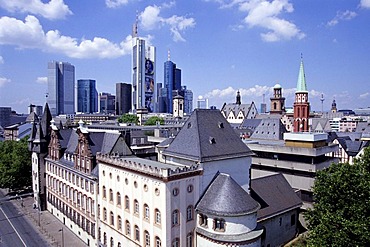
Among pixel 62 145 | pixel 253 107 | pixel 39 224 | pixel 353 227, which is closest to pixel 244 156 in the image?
pixel 353 227

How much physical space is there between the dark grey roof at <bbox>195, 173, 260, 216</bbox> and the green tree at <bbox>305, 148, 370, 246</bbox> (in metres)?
7.30

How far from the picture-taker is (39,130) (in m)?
71.6

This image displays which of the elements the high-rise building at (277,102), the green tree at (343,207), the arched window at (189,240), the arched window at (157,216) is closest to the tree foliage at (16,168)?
the arched window at (157,216)

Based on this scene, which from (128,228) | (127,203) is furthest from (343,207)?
(128,228)

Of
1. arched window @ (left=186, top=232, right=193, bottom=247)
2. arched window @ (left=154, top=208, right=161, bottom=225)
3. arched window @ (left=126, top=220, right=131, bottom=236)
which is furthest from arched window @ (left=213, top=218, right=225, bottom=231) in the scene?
arched window @ (left=126, top=220, right=131, bottom=236)

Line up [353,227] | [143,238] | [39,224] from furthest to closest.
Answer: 1. [39,224]
2. [143,238]
3. [353,227]

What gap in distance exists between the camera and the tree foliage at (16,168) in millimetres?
76312

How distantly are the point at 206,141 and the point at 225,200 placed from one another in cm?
801

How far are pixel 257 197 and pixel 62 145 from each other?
140 feet

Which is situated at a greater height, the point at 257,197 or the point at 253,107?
the point at 253,107

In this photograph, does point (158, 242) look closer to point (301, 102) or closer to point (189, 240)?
point (189, 240)

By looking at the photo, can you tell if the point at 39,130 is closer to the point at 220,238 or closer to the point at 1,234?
the point at 1,234

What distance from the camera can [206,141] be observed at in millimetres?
39219

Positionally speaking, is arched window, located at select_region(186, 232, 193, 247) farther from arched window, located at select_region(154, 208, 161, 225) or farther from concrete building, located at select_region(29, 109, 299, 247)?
arched window, located at select_region(154, 208, 161, 225)
